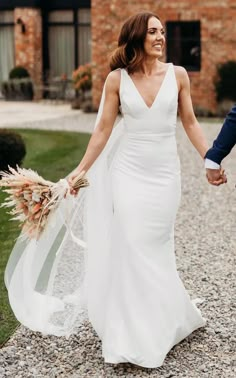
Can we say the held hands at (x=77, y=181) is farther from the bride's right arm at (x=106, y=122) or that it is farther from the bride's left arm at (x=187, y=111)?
the bride's left arm at (x=187, y=111)

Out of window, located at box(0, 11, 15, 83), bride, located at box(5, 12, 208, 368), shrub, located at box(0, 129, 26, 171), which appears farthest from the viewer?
window, located at box(0, 11, 15, 83)

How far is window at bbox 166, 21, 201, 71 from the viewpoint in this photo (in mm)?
23109

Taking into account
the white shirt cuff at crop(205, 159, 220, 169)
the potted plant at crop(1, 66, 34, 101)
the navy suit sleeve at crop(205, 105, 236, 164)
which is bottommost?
the potted plant at crop(1, 66, 34, 101)

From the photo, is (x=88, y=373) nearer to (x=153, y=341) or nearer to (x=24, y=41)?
(x=153, y=341)

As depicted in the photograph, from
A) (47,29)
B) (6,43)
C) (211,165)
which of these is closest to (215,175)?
(211,165)

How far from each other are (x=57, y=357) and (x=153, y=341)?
0.60m

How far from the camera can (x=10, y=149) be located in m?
12.5

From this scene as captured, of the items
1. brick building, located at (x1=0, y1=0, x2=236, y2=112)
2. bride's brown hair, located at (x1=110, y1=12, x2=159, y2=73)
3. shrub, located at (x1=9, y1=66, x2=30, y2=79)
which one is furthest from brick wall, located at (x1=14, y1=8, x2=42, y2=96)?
bride's brown hair, located at (x1=110, y1=12, x2=159, y2=73)

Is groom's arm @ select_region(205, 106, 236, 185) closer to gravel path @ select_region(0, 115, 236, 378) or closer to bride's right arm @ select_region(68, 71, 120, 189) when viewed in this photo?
bride's right arm @ select_region(68, 71, 120, 189)

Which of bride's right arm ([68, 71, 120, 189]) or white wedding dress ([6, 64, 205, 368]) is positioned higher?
bride's right arm ([68, 71, 120, 189])

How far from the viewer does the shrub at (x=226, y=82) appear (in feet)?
73.6

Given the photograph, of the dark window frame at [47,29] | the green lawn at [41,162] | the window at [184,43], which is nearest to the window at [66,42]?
the dark window frame at [47,29]

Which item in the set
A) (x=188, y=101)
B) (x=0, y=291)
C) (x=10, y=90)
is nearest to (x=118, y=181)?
(x=188, y=101)

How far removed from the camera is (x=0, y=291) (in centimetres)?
693
